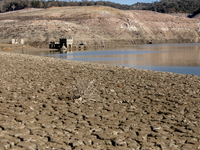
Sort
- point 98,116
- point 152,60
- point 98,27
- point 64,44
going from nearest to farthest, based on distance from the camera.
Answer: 1. point 98,116
2. point 152,60
3. point 64,44
4. point 98,27

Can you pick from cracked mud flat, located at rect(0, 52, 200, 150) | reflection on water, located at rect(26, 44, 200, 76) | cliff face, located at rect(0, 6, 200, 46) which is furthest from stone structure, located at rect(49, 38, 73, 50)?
cracked mud flat, located at rect(0, 52, 200, 150)

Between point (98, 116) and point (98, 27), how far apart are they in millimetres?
86121

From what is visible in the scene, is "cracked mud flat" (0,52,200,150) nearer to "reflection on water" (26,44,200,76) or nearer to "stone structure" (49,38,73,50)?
"reflection on water" (26,44,200,76)

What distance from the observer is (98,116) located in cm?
623

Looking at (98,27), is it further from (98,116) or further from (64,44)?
(98,116)

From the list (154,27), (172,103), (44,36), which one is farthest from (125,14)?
(172,103)

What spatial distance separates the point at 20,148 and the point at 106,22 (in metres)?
93.4

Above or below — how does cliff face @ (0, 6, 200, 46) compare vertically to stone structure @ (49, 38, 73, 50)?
above

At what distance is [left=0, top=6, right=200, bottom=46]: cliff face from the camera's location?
69875 mm

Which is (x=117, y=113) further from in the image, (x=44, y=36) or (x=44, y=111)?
(x=44, y=36)

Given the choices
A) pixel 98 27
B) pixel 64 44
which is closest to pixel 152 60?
pixel 64 44

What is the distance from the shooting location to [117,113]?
21.4 feet

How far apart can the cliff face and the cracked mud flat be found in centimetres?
5576

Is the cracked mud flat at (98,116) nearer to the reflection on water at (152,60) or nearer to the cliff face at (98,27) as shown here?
the reflection on water at (152,60)
